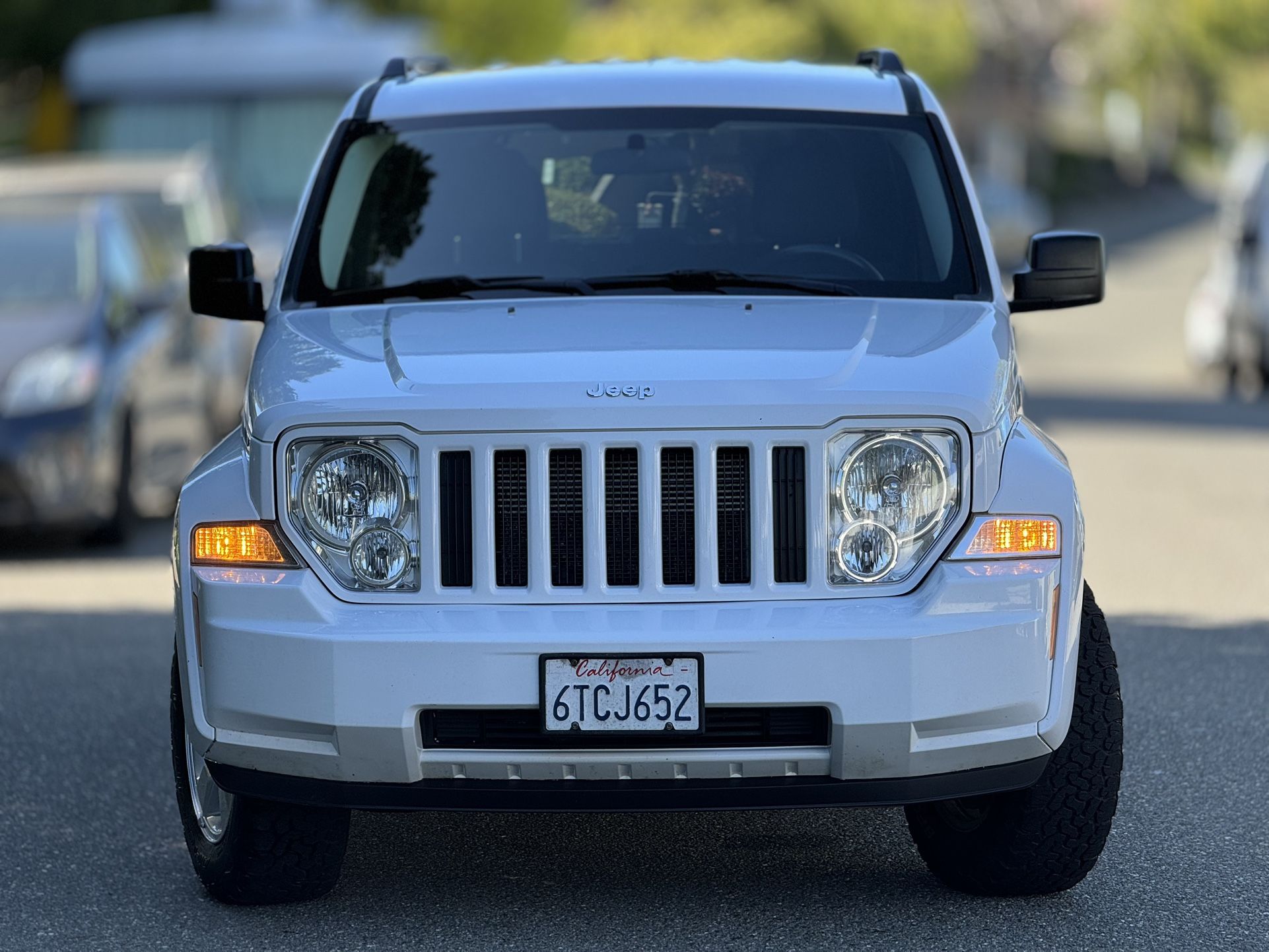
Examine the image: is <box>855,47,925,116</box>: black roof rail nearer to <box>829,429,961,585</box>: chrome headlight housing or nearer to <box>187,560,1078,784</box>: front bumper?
<box>829,429,961,585</box>: chrome headlight housing

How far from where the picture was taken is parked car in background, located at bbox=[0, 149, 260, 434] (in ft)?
44.1

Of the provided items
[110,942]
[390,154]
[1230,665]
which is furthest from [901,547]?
[1230,665]

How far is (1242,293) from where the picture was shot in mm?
19625

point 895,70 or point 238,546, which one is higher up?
point 895,70

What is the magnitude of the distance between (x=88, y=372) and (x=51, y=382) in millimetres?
208

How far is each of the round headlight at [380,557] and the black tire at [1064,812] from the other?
1439 mm

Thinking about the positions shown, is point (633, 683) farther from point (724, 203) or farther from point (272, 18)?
point (272, 18)

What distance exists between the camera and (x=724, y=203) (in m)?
6.21

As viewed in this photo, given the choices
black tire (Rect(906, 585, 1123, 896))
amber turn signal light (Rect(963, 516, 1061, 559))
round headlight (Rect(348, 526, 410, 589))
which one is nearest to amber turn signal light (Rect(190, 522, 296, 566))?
round headlight (Rect(348, 526, 410, 589))

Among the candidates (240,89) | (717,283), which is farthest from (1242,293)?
(717,283)

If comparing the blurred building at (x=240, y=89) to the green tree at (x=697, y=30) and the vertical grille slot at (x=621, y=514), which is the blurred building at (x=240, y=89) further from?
the green tree at (x=697, y=30)

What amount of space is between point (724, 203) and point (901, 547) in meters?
1.66

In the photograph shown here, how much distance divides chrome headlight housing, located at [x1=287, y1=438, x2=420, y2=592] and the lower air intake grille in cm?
31

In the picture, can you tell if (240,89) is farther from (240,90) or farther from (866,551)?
(866,551)
